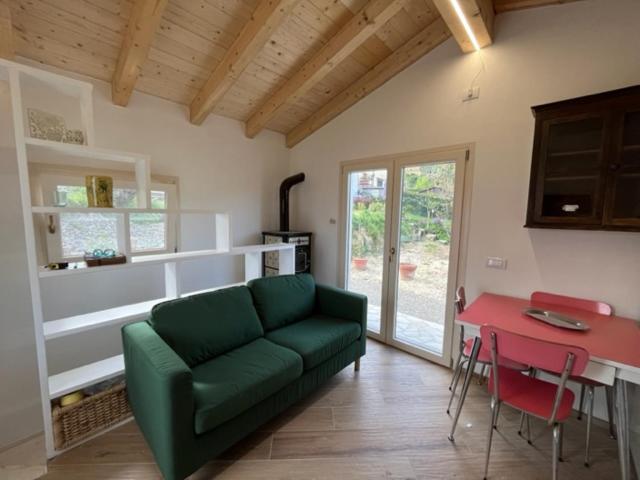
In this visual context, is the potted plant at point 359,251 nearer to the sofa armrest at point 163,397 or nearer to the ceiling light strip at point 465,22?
the ceiling light strip at point 465,22

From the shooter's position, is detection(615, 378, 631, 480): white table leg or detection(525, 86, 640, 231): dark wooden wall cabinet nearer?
detection(615, 378, 631, 480): white table leg

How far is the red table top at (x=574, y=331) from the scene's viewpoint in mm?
1484

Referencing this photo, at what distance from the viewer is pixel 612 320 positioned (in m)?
1.91

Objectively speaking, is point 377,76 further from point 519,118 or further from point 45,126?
point 45,126

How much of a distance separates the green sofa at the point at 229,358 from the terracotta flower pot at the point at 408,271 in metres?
0.76

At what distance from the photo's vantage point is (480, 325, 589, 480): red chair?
1.39 meters

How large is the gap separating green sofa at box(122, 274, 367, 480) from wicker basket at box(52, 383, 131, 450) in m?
0.15

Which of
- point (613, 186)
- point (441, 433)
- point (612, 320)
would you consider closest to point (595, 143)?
point (613, 186)

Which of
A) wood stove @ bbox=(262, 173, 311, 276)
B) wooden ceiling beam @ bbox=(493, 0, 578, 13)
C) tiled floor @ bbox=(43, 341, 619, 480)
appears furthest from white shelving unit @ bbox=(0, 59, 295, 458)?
wooden ceiling beam @ bbox=(493, 0, 578, 13)

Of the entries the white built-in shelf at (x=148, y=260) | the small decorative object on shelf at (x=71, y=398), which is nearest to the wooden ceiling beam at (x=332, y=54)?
the white built-in shelf at (x=148, y=260)

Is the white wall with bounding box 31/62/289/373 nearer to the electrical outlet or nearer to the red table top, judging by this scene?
the electrical outlet

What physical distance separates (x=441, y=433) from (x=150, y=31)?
3.57 meters

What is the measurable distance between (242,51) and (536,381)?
323cm

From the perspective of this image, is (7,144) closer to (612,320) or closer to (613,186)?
(613,186)
